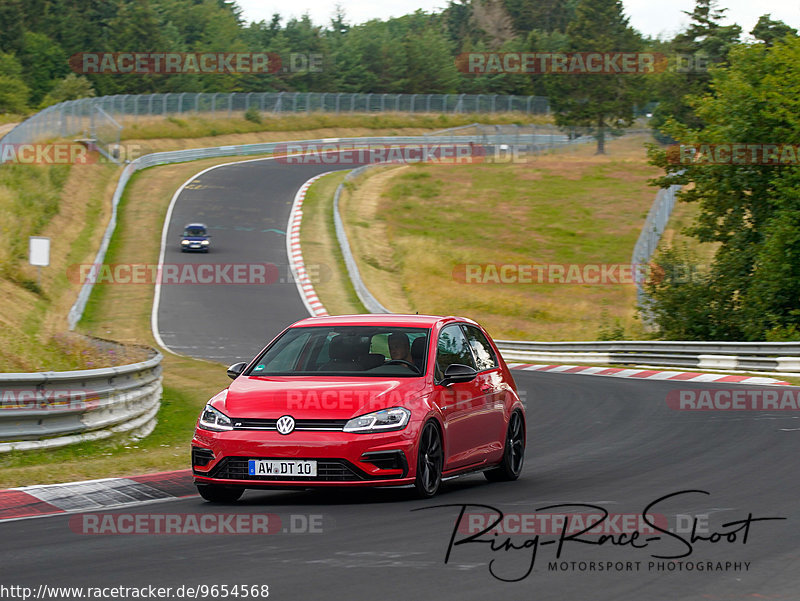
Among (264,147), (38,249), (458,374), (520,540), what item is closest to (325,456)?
(458,374)

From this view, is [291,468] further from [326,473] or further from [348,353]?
[348,353]

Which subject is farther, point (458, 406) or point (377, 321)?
point (377, 321)

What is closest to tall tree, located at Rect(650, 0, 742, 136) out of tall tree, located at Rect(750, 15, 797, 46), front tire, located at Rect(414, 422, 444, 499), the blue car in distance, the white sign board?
tall tree, located at Rect(750, 15, 797, 46)

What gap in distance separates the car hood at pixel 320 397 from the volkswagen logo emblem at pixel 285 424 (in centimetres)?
4

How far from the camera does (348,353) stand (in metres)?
9.84

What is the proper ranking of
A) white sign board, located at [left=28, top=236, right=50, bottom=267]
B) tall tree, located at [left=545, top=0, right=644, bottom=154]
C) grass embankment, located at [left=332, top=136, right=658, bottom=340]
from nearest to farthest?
white sign board, located at [left=28, top=236, right=50, bottom=267] → grass embankment, located at [left=332, top=136, right=658, bottom=340] → tall tree, located at [left=545, top=0, right=644, bottom=154]

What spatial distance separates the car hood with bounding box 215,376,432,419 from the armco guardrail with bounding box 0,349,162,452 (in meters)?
3.05

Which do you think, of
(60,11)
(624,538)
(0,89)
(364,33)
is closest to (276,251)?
(624,538)

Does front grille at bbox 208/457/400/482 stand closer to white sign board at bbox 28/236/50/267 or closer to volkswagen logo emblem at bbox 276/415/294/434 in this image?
volkswagen logo emblem at bbox 276/415/294/434

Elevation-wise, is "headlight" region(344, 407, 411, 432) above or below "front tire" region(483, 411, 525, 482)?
above

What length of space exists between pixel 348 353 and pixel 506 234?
1858 inches

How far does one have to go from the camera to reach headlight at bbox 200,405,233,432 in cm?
896

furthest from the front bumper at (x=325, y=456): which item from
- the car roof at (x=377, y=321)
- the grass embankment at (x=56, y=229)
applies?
the grass embankment at (x=56, y=229)

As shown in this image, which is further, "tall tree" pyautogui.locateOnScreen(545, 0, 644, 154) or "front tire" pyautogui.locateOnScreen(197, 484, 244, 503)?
"tall tree" pyautogui.locateOnScreen(545, 0, 644, 154)
